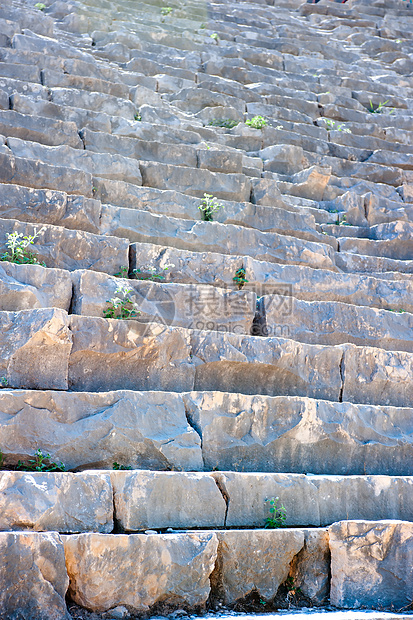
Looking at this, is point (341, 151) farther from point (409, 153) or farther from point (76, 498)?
point (76, 498)

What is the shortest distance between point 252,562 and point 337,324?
2.60m

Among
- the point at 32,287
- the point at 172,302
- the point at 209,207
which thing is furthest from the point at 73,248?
the point at 209,207

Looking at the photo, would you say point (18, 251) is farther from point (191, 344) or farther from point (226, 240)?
point (226, 240)

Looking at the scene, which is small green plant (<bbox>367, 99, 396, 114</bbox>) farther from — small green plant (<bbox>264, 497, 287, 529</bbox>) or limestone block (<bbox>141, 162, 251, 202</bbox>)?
small green plant (<bbox>264, 497, 287, 529</bbox>)

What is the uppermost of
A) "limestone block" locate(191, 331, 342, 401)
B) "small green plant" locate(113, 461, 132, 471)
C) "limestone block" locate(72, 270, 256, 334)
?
"limestone block" locate(72, 270, 256, 334)

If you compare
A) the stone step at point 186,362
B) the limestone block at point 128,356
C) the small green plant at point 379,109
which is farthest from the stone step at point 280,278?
the small green plant at point 379,109

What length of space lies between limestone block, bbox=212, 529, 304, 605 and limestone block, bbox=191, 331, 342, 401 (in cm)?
139

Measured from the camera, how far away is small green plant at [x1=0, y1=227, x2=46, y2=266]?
14.6 feet

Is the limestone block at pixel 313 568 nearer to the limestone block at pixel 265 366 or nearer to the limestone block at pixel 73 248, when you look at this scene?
the limestone block at pixel 265 366

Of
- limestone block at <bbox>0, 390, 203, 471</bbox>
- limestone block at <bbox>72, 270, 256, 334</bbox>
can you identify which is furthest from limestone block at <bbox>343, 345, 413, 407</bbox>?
limestone block at <bbox>0, 390, 203, 471</bbox>

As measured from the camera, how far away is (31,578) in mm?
2590

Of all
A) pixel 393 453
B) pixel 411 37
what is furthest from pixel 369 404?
pixel 411 37

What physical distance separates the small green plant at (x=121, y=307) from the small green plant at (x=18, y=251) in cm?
74

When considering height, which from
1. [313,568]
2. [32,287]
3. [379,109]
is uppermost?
[379,109]
